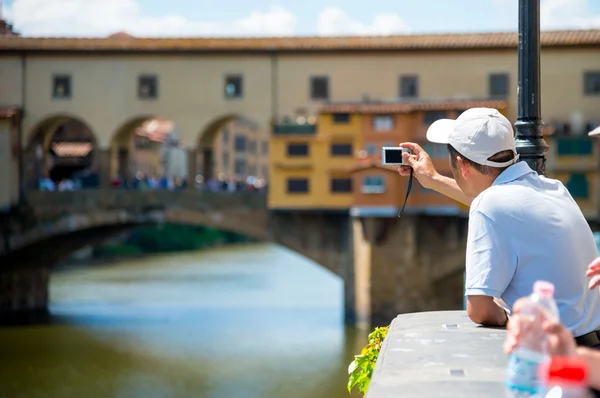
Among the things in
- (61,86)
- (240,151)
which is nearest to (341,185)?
(61,86)

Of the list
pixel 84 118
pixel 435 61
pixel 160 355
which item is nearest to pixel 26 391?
pixel 160 355

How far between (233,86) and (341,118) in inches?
120

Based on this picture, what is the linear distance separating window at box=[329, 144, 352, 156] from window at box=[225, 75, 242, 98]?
2.86 metres

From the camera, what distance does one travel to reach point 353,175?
23.6m

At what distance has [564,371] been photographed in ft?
5.11

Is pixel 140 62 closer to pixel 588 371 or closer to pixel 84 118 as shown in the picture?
pixel 84 118

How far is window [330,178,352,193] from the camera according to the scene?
2389 centimetres

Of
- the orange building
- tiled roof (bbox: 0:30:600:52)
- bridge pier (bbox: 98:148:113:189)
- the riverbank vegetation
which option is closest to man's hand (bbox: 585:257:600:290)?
the orange building

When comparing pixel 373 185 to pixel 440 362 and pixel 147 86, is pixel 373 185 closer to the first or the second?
pixel 147 86

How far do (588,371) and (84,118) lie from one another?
2457cm

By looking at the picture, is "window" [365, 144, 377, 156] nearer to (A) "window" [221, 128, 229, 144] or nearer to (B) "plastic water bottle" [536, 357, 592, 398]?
(B) "plastic water bottle" [536, 357, 592, 398]

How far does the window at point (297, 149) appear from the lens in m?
24.2

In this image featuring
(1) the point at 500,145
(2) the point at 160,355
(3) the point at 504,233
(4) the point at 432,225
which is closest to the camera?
(3) the point at 504,233

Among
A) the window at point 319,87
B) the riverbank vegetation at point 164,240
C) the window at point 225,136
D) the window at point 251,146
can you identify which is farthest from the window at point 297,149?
the window at point 251,146
